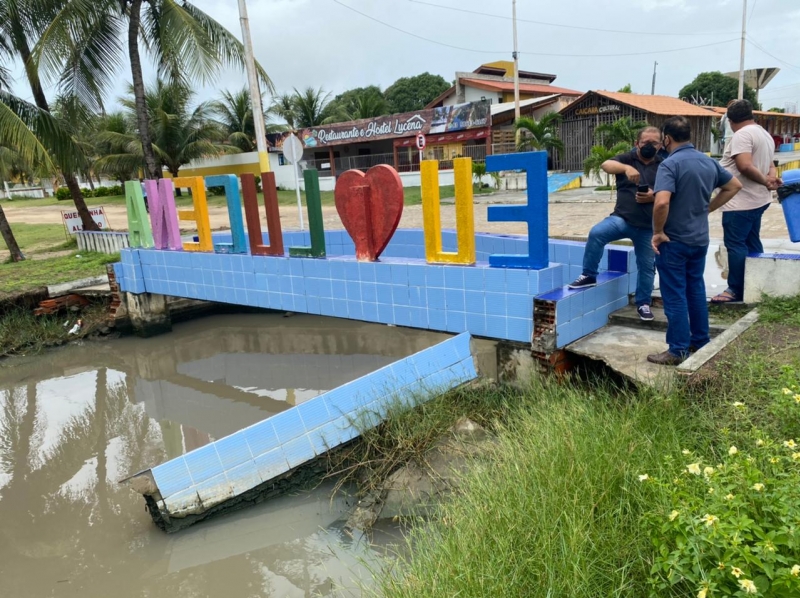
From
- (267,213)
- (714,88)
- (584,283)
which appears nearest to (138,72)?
(267,213)

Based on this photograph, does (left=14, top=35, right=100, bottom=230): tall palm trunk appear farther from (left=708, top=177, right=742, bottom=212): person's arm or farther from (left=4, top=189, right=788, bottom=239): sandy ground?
(left=708, top=177, right=742, bottom=212): person's arm

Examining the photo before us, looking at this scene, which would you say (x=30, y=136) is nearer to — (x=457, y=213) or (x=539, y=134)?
(x=457, y=213)

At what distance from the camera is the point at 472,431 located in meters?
4.62

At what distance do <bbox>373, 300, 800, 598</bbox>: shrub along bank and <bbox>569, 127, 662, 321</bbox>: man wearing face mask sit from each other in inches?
51.4

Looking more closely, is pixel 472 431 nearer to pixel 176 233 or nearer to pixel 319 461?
pixel 319 461

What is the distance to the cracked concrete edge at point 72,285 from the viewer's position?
9531 millimetres

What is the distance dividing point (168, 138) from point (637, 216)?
2879 centimetres

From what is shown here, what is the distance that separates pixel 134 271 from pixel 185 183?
5.98 feet

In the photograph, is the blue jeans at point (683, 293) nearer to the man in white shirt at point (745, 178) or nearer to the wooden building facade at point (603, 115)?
the man in white shirt at point (745, 178)

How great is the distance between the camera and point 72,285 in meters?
9.80

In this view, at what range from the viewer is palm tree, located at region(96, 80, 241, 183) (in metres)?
29.2

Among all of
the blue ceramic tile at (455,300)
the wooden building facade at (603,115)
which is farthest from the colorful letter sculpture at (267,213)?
the wooden building facade at (603,115)

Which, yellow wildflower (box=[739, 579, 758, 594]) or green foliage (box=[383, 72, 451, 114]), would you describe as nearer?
yellow wildflower (box=[739, 579, 758, 594])

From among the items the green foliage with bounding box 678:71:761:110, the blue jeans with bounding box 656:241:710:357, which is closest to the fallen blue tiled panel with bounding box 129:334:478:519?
the blue jeans with bounding box 656:241:710:357
